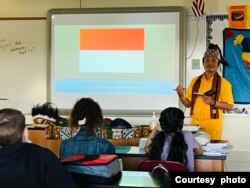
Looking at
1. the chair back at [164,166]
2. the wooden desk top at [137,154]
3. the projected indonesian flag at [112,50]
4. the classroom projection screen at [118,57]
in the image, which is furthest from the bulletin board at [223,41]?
the chair back at [164,166]

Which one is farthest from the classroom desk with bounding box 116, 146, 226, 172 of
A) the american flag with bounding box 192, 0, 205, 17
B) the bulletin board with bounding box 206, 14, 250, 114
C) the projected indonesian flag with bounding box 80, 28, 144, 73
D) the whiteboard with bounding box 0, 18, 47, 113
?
the whiteboard with bounding box 0, 18, 47, 113

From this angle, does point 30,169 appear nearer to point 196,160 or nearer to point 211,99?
point 196,160

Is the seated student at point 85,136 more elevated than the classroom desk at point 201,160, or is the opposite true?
the seated student at point 85,136

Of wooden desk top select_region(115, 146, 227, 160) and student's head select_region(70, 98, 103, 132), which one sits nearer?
student's head select_region(70, 98, 103, 132)

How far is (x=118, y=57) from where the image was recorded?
521cm

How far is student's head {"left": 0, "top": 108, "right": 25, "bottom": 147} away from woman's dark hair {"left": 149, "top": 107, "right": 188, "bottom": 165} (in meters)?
1.23

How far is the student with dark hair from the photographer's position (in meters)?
3.98

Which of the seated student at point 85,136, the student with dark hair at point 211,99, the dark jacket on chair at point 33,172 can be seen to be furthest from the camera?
the student with dark hair at point 211,99

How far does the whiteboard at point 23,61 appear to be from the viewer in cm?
532

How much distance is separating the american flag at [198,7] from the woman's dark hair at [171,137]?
8.06 feet

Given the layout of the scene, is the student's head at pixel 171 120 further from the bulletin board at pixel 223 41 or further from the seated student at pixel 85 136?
the bulletin board at pixel 223 41

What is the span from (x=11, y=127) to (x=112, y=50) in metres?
3.53

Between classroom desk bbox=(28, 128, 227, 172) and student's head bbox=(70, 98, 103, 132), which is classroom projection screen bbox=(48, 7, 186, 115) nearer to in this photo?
classroom desk bbox=(28, 128, 227, 172)

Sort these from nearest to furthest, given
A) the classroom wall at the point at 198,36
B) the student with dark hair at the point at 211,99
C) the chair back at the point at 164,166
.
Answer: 1. the chair back at the point at 164,166
2. the student with dark hair at the point at 211,99
3. the classroom wall at the point at 198,36
